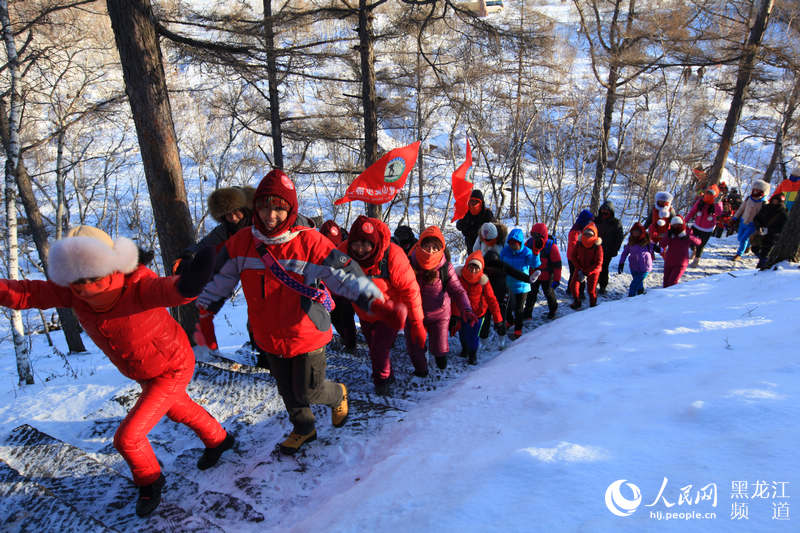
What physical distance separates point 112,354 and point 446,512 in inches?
85.3

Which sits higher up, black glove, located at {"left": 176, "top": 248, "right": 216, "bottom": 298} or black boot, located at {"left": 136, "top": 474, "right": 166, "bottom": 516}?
black glove, located at {"left": 176, "top": 248, "right": 216, "bottom": 298}

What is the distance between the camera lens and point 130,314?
2.31m

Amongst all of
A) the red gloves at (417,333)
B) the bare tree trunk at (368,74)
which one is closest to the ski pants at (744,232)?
the bare tree trunk at (368,74)

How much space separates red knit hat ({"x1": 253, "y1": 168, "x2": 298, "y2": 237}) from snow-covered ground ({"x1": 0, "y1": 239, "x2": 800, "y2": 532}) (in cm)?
166

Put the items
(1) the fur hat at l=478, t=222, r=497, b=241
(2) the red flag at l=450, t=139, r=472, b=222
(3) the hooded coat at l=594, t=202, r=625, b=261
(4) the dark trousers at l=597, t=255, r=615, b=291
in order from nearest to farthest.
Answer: (1) the fur hat at l=478, t=222, r=497, b=241, (2) the red flag at l=450, t=139, r=472, b=222, (3) the hooded coat at l=594, t=202, r=625, b=261, (4) the dark trousers at l=597, t=255, r=615, b=291

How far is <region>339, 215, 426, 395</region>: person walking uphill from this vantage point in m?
3.47

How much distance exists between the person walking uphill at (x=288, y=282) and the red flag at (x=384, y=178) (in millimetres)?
3834

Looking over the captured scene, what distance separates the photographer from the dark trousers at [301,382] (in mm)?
2734

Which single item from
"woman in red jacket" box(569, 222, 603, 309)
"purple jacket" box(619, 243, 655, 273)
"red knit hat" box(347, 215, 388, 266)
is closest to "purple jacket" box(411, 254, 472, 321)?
"red knit hat" box(347, 215, 388, 266)

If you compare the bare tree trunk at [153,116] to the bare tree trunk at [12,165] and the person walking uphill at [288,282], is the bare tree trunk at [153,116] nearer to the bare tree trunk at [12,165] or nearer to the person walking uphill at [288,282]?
the person walking uphill at [288,282]

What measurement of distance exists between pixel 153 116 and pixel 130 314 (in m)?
3.11

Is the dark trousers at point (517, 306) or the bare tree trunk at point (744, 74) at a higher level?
the bare tree trunk at point (744, 74)

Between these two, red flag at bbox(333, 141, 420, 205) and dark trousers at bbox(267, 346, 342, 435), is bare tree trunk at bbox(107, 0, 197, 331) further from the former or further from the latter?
dark trousers at bbox(267, 346, 342, 435)

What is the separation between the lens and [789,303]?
12.0 ft
